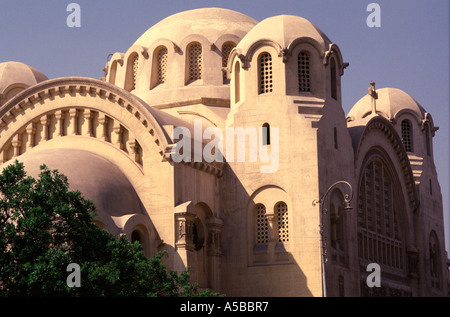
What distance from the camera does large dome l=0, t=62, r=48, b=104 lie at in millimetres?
44781

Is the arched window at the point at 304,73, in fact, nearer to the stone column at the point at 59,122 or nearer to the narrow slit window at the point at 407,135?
the stone column at the point at 59,122

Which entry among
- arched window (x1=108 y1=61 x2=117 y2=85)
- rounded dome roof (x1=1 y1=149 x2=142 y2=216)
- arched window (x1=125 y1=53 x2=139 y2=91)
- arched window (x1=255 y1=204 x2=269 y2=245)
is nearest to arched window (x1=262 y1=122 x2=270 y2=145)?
arched window (x1=255 y1=204 x2=269 y2=245)

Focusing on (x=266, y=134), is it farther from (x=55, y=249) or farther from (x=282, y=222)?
(x=55, y=249)

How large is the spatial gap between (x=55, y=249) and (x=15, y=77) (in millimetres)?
21198

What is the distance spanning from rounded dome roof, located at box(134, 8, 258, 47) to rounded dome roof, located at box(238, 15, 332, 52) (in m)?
5.84

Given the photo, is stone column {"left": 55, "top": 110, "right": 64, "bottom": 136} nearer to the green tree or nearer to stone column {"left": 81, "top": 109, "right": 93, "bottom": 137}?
stone column {"left": 81, "top": 109, "right": 93, "bottom": 137}

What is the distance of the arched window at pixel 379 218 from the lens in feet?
134

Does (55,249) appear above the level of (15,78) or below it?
below

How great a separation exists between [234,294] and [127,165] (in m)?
6.58

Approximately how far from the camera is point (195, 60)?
43.6 m

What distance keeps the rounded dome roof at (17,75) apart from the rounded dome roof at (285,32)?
12825 millimetres

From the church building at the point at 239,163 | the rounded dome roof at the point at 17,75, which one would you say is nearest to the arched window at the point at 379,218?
the church building at the point at 239,163

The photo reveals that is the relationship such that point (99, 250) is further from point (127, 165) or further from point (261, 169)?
point (261, 169)

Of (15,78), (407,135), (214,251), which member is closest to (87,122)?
(214,251)
